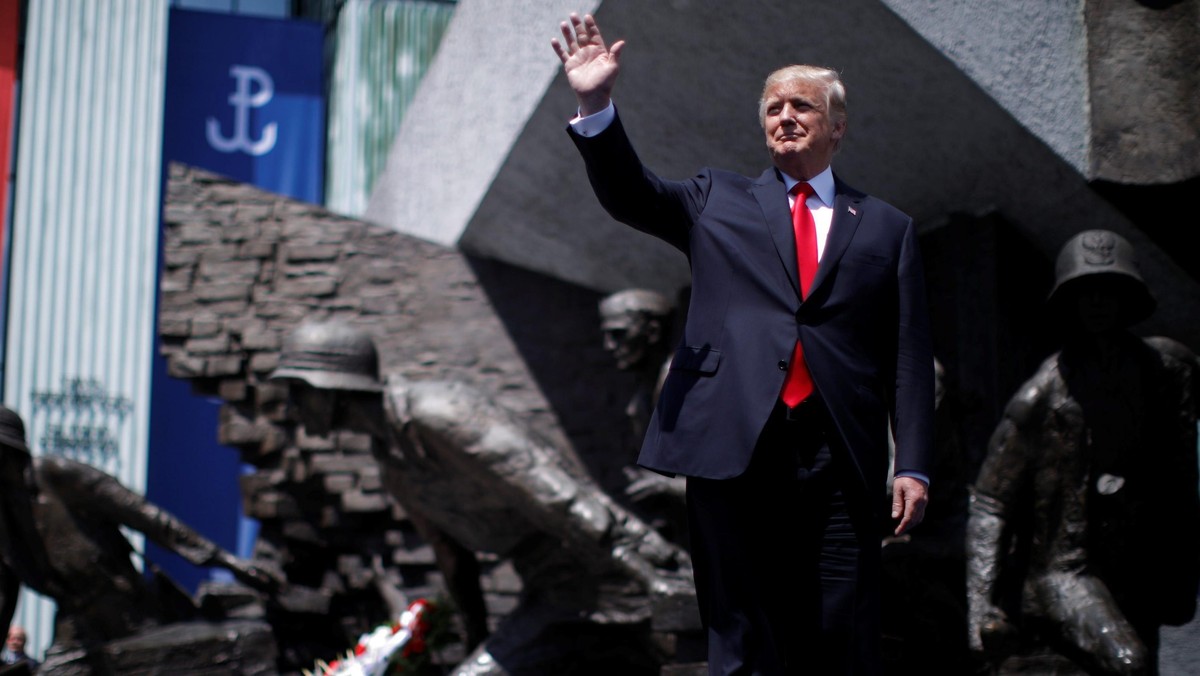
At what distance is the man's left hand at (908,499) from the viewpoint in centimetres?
270

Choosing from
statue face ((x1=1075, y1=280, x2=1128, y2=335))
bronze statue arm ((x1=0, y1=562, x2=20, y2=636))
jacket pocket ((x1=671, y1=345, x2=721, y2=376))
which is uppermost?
statue face ((x1=1075, y1=280, x2=1128, y2=335))

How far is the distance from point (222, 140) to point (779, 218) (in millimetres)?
11996

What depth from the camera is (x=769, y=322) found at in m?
2.74

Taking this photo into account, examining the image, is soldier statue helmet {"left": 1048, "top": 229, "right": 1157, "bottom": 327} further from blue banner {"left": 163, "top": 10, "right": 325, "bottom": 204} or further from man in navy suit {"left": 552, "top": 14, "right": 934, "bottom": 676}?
blue banner {"left": 163, "top": 10, "right": 325, "bottom": 204}

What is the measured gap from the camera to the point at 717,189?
296cm

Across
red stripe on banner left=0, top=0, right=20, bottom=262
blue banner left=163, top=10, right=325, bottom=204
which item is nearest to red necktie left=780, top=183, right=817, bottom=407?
blue banner left=163, top=10, right=325, bottom=204

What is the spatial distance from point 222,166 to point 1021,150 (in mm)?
9812

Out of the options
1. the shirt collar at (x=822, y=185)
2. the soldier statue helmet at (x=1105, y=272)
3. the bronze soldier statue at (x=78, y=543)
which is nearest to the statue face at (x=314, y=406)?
the bronze soldier statue at (x=78, y=543)

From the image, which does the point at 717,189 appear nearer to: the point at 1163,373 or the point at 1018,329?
the point at 1163,373

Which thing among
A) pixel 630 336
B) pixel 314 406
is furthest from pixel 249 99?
pixel 314 406

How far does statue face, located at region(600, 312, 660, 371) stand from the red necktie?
4.17 m

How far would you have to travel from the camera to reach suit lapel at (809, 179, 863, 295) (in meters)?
2.77

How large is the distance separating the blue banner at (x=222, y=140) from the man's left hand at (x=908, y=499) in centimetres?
1130

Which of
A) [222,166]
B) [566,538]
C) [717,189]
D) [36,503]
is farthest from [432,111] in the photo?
[717,189]
